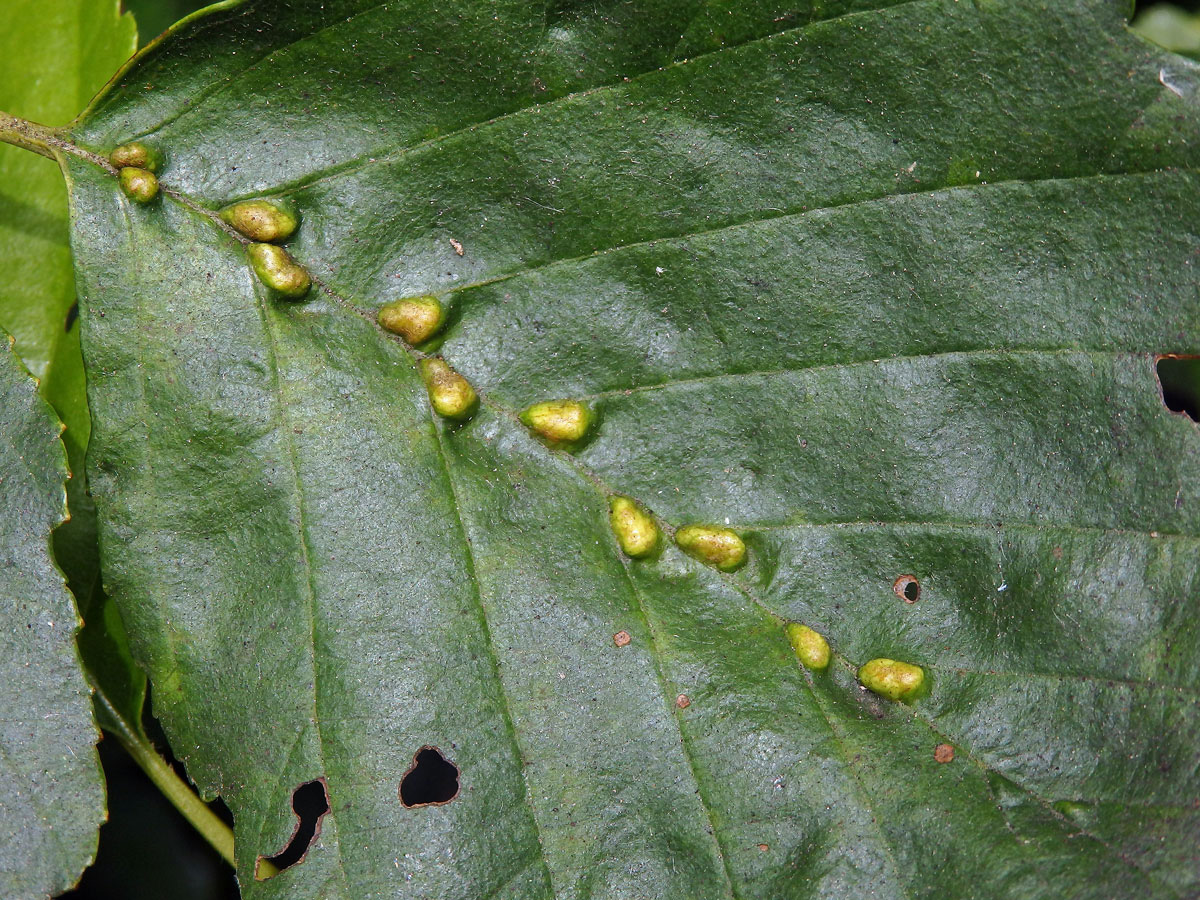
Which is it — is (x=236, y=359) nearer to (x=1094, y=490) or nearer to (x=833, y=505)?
(x=833, y=505)

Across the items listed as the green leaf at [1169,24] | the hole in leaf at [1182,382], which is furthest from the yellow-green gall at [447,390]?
the green leaf at [1169,24]

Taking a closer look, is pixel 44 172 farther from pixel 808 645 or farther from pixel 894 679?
pixel 894 679

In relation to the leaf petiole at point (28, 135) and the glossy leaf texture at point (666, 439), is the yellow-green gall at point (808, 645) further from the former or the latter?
the leaf petiole at point (28, 135)

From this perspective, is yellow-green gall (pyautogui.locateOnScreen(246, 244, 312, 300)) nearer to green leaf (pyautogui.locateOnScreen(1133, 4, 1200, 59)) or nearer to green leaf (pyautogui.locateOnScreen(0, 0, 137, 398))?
green leaf (pyautogui.locateOnScreen(0, 0, 137, 398))

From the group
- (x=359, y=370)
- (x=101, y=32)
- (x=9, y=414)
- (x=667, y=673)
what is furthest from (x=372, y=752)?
(x=101, y=32)

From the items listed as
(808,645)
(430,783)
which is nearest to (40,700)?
(430,783)

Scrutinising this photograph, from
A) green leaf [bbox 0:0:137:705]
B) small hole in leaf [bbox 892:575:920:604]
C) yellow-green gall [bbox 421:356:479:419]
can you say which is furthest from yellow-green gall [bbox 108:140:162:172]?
small hole in leaf [bbox 892:575:920:604]
